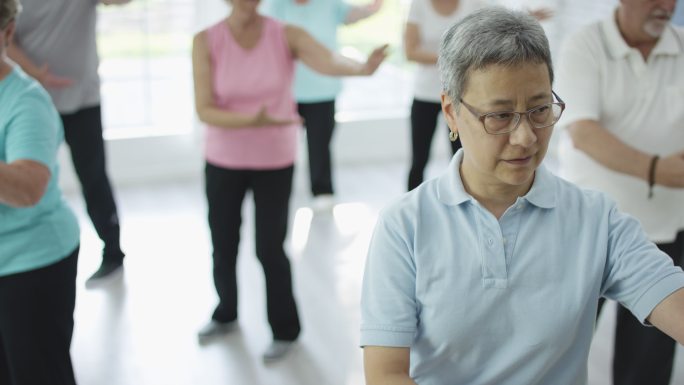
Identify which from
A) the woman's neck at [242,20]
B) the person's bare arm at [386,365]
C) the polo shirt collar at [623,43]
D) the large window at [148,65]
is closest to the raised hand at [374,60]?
the woman's neck at [242,20]

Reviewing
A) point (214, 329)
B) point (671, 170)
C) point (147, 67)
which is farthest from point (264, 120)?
point (147, 67)

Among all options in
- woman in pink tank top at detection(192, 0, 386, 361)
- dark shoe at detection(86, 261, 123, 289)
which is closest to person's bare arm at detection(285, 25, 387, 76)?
woman in pink tank top at detection(192, 0, 386, 361)

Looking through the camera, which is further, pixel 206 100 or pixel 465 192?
pixel 206 100

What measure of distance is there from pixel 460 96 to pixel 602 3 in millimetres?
4475

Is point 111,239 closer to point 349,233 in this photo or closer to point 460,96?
point 349,233

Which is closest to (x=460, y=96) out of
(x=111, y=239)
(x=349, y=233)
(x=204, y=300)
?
(x=204, y=300)

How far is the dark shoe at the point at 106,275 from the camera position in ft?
13.3

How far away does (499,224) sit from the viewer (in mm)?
1546

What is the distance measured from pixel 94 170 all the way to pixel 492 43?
2975 mm

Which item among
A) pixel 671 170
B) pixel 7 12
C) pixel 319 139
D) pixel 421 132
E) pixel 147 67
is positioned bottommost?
pixel 319 139

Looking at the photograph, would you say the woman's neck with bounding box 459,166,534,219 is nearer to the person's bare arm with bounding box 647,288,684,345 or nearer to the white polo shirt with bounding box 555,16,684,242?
the person's bare arm with bounding box 647,288,684,345

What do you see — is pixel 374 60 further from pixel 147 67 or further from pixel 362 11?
pixel 147 67

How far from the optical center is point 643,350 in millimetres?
2723

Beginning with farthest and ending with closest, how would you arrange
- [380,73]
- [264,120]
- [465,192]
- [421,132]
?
[380,73], [421,132], [264,120], [465,192]
